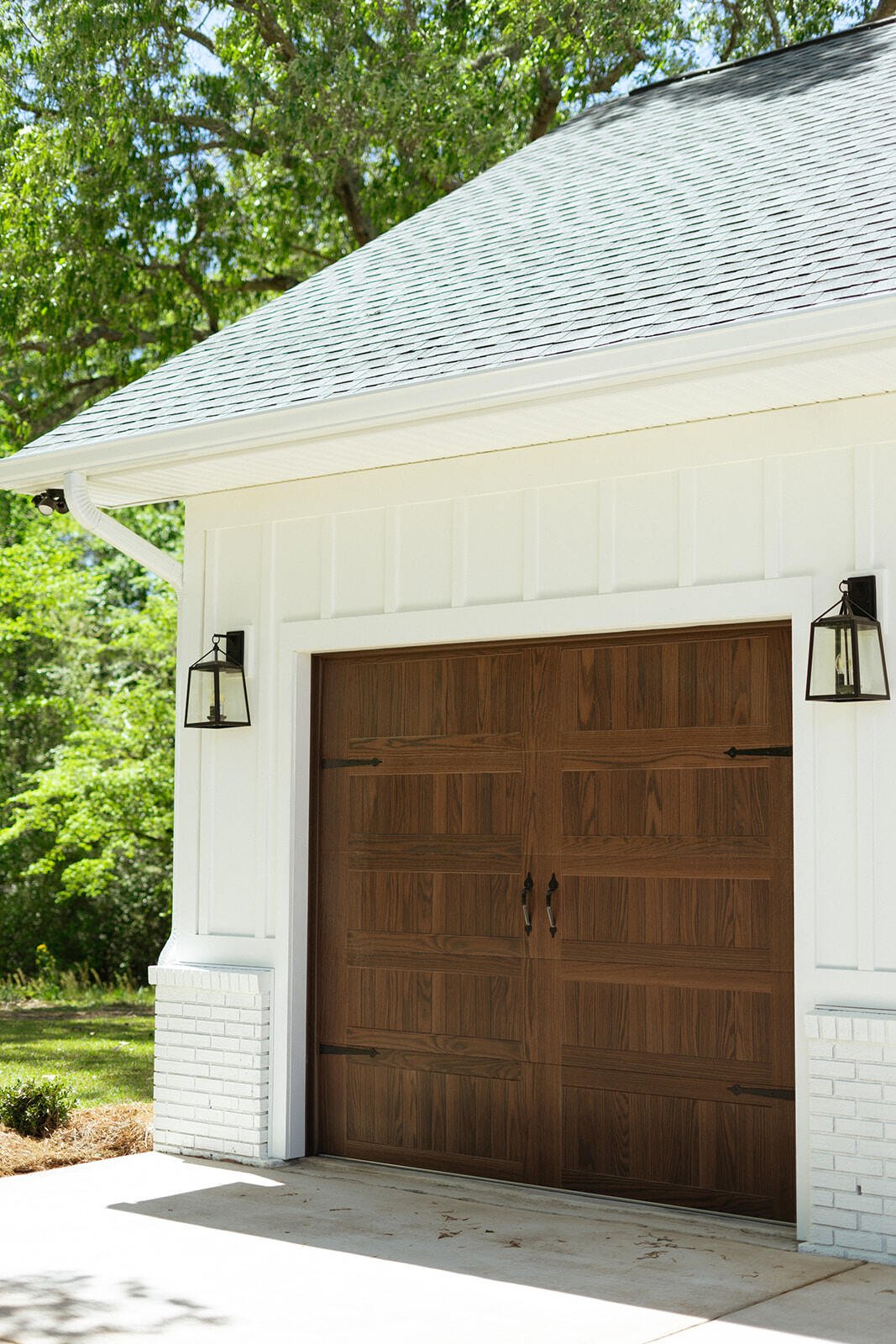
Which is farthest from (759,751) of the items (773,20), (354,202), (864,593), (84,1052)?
(773,20)

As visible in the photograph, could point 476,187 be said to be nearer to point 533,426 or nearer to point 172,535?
point 533,426

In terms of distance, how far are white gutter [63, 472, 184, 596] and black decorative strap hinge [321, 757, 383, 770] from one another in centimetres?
111

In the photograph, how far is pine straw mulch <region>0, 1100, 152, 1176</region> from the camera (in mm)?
6453

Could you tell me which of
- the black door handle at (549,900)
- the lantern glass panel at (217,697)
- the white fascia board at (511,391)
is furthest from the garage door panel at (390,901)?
the white fascia board at (511,391)

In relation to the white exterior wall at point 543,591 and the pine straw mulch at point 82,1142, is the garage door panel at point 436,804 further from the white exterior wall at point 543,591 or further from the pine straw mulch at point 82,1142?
the pine straw mulch at point 82,1142

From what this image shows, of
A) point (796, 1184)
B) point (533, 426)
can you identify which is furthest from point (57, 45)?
point (796, 1184)

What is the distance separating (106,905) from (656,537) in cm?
1226

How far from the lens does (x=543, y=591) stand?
594 centimetres

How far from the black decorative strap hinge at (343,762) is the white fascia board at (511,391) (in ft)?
4.17

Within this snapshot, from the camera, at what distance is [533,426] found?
18.4 feet

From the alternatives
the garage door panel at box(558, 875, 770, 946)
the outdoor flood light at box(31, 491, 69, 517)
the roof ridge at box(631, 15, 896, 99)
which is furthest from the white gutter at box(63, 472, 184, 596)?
the roof ridge at box(631, 15, 896, 99)

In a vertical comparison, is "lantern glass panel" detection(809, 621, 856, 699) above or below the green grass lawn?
above

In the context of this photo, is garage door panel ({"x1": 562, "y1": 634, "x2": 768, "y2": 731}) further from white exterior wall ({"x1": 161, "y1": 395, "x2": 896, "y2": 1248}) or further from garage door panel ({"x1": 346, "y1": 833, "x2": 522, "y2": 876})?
garage door panel ({"x1": 346, "y1": 833, "x2": 522, "y2": 876})

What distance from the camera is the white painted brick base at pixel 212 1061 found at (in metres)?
6.47
